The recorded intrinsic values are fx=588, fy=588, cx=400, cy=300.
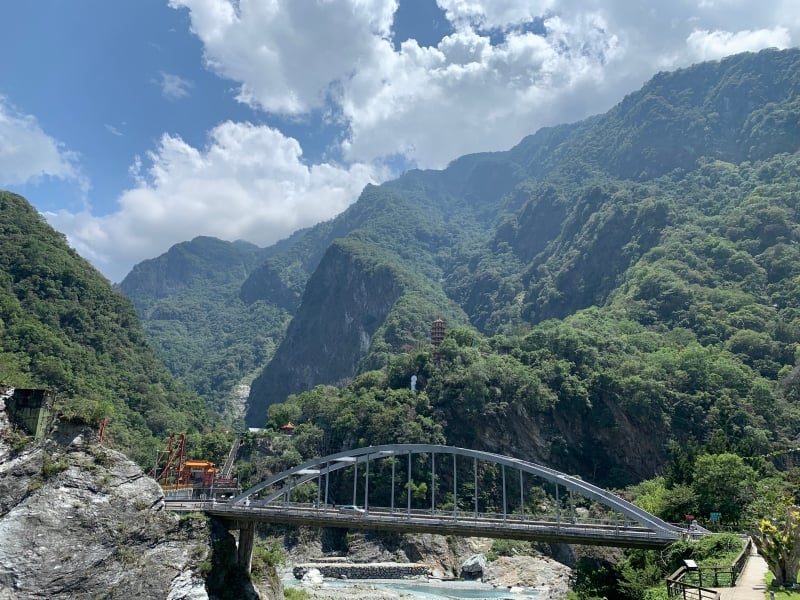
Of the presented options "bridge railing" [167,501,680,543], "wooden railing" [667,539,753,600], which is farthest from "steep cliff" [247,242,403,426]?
"wooden railing" [667,539,753,600]

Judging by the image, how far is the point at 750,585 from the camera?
701 inches

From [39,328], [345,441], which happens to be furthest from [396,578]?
[39,328]

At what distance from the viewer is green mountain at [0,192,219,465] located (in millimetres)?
68188

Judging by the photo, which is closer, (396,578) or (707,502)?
(707,502)

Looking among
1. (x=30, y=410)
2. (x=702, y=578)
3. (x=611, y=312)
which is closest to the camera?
(x=702, y=578)

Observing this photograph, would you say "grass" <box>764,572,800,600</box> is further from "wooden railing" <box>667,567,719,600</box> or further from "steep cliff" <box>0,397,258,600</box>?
"steep cliff" <box>0,397,258,600</box>

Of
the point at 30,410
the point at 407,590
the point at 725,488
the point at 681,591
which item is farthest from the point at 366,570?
the point at 681,591

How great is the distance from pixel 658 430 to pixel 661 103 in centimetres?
13118

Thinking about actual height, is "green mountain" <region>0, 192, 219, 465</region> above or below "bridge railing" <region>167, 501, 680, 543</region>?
above

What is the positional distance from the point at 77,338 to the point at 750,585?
83.9 metres

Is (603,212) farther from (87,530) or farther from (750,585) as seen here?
(87,530)

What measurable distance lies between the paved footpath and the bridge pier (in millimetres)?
26050

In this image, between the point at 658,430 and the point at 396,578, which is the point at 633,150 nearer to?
the point at 658,430

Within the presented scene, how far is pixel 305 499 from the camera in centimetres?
6144
